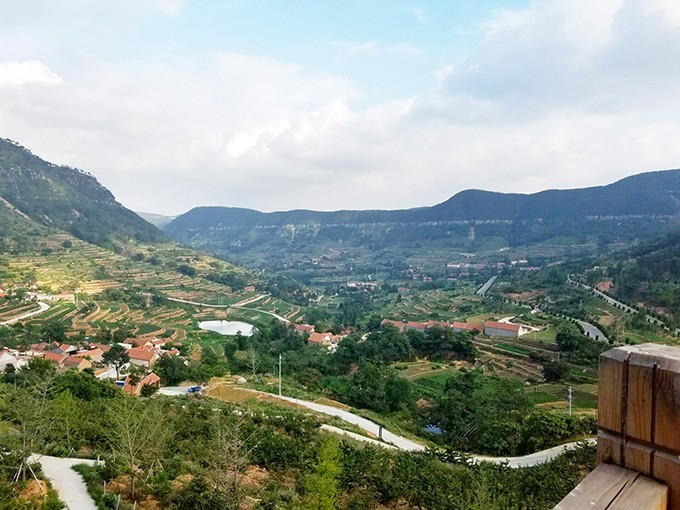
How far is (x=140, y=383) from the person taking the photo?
952 inches

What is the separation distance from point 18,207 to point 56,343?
2387 inches

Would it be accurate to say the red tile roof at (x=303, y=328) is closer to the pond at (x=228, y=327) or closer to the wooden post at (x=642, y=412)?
the pond at (x=228, y=327)

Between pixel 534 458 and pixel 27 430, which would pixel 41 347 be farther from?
pixel 534 458

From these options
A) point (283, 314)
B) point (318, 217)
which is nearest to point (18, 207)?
point (283, 314)

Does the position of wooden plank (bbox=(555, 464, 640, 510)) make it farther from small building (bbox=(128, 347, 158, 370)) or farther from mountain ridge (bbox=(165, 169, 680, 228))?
mountain ridge (bbox=(165, 169, 680, 228))

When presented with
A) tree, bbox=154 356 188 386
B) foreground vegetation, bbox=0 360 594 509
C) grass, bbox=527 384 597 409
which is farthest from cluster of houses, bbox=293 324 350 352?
foreground vegetation, bbox=0 360 594 509

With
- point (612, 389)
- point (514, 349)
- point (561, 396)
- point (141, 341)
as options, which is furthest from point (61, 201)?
point (612, 389)

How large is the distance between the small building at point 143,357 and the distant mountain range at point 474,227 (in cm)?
8897

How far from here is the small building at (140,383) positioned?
23.2 metres

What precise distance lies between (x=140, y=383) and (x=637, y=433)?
87.2 ft

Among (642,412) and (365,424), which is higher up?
(642,412)

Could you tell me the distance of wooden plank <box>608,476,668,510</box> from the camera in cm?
101

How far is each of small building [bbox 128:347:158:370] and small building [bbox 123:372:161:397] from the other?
477 centimetres

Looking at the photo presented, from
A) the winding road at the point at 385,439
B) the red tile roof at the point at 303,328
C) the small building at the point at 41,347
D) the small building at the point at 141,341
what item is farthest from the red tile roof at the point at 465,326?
the small building at the point at 41,347
